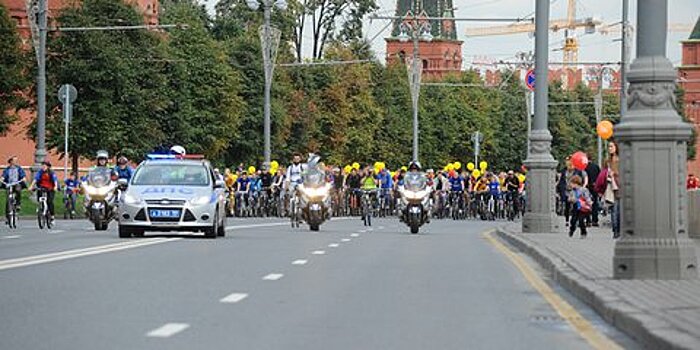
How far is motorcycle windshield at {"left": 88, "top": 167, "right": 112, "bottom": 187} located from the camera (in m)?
37.0

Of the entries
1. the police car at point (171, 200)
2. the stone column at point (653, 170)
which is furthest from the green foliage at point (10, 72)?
the stone column at point (653, 170)

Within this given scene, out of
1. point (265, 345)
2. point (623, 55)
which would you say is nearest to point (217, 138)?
point (623, 55)

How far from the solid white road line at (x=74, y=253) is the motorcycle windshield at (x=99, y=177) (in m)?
8.34

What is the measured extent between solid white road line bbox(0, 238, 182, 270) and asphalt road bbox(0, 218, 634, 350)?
0.03m

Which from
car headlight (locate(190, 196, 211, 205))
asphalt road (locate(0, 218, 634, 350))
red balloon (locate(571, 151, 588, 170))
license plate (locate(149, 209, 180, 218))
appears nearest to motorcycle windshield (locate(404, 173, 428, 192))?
red balloon (locate(571, 151, 588, 170))

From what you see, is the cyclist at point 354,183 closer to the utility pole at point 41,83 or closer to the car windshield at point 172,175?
the utility pole at point 41,83

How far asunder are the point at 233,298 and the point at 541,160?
20365 millimetres

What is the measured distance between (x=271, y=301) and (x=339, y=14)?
97.9 meters

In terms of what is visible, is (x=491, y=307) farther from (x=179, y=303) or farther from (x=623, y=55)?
(x=623, y=55)

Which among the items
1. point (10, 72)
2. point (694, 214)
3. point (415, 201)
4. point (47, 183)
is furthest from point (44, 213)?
point (10, 72)

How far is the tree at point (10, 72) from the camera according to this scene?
69375 mm

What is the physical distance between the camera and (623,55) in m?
48.6

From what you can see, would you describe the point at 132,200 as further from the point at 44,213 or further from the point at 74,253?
the point at 44,213

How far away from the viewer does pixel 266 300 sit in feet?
50.5
